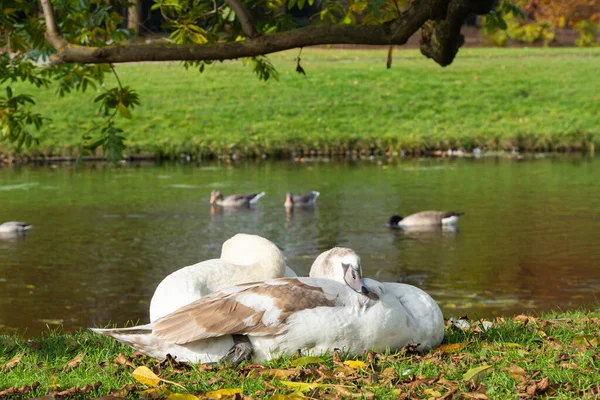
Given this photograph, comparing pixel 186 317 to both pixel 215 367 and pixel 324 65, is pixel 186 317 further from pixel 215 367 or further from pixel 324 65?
pixel 324 65

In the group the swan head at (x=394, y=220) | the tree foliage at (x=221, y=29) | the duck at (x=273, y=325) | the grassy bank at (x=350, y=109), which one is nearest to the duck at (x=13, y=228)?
the swan head at (x=394, y=220)

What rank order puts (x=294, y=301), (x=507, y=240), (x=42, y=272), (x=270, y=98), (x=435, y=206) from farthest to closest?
(x=270, y=98) < (x=435, y=206) < (x=507, y=240) < (x=42, y=272) < (x=294, y=301)

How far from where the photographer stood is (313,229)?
52.9 ft

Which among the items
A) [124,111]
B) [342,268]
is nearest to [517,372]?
[342,268]

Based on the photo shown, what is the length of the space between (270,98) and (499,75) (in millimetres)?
9302

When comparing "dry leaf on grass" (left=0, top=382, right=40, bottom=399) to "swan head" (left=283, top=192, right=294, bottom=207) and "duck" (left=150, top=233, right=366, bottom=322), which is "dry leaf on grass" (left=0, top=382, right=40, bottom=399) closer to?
"duck" (left=150, top=233, right=366, bottom=322)

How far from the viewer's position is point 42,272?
1277 centimetres

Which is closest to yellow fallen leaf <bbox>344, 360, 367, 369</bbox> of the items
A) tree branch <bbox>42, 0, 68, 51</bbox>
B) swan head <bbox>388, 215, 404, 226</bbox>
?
tree branch <bbox>42, 0, 68, 51</bbox>

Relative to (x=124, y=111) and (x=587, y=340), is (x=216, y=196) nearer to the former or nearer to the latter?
(x=124, y=111)

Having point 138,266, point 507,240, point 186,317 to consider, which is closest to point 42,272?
point 138,266

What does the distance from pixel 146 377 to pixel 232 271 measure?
119cm

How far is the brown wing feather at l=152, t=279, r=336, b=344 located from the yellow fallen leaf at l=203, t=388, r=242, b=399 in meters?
0.53

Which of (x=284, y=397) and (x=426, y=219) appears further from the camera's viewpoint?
(x=426, y=219)

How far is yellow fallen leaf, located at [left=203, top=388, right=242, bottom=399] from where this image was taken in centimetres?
463
